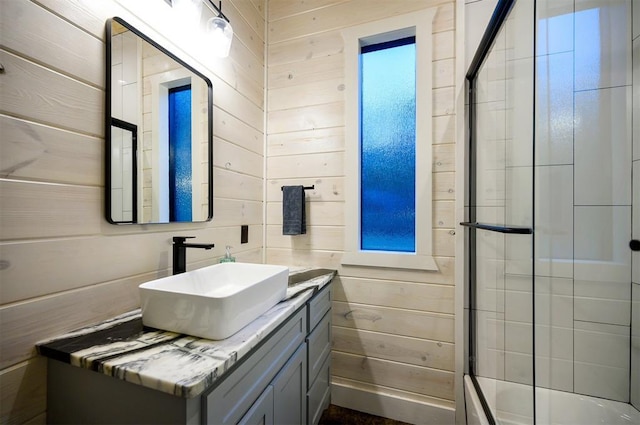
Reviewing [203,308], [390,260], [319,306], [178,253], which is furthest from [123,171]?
[390,260]

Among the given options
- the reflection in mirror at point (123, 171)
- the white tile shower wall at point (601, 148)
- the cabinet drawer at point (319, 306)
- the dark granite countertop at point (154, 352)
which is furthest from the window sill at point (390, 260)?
the reflection in mirror at point (123, 171)

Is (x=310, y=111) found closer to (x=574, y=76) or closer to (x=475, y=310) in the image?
(x=574, y=76)

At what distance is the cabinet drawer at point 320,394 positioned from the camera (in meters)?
1.31

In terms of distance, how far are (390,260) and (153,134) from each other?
1.35m

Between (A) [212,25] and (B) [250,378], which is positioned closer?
(B) [250,378]

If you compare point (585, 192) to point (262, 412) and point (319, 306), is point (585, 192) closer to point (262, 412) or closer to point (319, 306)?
point (319, 306)

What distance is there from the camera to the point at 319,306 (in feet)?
4.67

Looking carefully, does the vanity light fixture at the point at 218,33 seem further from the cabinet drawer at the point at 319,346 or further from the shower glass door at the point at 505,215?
the cabinet drawer at the point at 319,346

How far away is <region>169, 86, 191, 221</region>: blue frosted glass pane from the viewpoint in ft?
3.82

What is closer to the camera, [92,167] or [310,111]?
[92,167]

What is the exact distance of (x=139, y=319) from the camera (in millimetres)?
908

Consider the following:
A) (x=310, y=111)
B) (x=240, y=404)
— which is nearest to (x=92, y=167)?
(x=240, y=404)

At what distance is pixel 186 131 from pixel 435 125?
131cm

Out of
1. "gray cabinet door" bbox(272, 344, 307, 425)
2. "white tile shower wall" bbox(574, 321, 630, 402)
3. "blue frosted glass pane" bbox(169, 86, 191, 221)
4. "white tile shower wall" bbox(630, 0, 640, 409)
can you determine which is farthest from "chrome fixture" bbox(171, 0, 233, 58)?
"white tile shower wall" bbox(574, 321, 630, 402)
